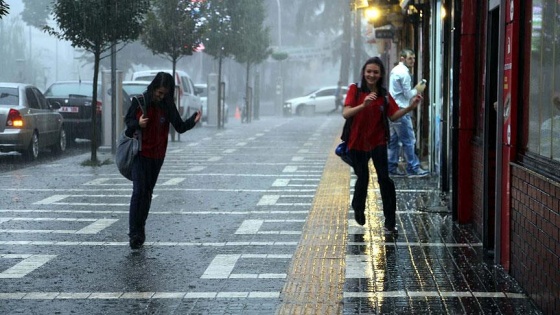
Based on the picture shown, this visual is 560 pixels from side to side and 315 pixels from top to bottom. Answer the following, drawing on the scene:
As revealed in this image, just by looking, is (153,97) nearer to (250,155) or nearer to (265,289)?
(265,289)

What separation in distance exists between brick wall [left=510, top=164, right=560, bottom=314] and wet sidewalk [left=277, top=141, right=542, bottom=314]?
147 mm

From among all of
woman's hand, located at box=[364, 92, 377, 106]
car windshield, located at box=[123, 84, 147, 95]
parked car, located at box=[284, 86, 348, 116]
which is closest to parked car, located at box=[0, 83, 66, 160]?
car windshield, located at box=[123, 84, 147, 95]

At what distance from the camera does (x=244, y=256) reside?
9383mm

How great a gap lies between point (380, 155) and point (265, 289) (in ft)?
10.9

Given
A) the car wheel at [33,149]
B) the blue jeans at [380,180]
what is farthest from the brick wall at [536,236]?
the car wheel at [33,149]

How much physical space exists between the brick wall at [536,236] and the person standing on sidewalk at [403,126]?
8196 mm

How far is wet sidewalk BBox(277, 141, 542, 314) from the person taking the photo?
7250mm

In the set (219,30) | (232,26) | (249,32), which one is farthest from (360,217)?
(249,32)

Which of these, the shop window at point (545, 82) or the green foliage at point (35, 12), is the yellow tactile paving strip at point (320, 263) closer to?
the shop window at point (545, 82)

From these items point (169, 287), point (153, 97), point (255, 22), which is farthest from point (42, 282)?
point (255, 22)

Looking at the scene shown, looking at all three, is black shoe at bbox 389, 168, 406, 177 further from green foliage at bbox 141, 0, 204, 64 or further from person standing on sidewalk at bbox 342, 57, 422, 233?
green foliage at bbox 141, 0, 204, 64

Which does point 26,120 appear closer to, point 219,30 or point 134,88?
point 134,88

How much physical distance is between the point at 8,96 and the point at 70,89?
5.44 m

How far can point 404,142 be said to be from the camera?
1656 centimetres
